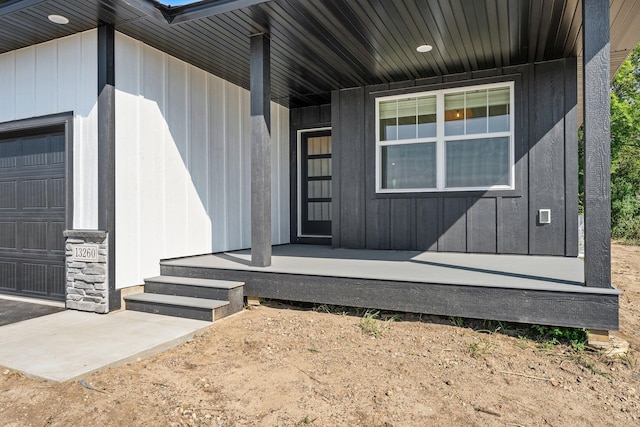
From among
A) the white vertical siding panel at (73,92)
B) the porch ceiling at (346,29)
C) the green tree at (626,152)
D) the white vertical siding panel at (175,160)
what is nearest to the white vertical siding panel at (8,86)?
the white vertical siding panel at (73,92)

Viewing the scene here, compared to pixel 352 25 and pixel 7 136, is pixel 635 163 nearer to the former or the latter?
pixel 352 25

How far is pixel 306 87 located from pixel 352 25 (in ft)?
6.48

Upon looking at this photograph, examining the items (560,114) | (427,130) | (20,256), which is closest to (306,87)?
(427,130)

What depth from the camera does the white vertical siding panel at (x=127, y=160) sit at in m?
4.07

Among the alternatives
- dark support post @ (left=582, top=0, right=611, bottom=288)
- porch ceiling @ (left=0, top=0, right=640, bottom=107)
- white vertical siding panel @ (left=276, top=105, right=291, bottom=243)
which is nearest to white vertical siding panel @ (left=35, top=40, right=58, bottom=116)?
porch ceiling @ (left=0, top=0, right=640, bottom=107)

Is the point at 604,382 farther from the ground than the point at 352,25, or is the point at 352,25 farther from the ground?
the point at 352,25

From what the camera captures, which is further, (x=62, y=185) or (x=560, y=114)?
(x=560, y=114)

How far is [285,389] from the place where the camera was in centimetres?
241

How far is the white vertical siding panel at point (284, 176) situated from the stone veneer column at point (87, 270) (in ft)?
10.0

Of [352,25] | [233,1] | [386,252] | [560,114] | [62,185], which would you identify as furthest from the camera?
[386,252]

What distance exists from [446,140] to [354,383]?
3.71 metres

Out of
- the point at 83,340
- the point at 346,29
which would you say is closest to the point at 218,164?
the point at 346,29

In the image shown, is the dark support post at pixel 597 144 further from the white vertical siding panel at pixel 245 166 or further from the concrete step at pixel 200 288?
the white vertical siding panel at pixel 245 166

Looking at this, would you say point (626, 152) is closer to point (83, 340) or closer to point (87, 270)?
point (87, 270)
